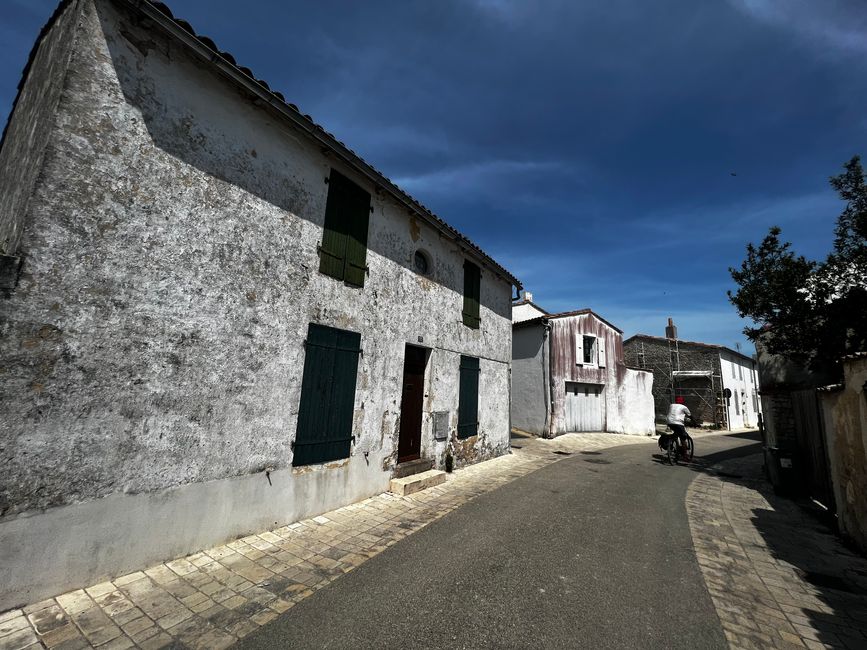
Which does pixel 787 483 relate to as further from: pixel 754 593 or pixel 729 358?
pixel 729 358

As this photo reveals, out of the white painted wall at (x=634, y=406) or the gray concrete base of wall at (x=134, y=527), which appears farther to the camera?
the white painted wall at (x=634, y=406)

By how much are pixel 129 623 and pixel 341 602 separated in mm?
1628

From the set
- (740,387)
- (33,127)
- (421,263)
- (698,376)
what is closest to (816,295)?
(421,263)

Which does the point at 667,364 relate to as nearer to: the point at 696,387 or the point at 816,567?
the point at 696,387

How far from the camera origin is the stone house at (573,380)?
15367 millimetres

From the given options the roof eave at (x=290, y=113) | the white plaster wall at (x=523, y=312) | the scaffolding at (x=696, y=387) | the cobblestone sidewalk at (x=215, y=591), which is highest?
the white plaster wall at (x=523, y=312)

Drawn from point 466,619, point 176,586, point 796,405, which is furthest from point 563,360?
point 176,586

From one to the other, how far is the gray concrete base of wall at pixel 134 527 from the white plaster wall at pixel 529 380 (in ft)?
38.8

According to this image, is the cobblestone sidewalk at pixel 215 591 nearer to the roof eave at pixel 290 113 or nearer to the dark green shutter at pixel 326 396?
the dark green shutter at pixel 326 396

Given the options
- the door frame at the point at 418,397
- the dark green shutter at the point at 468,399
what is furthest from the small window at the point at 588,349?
the door frame at the point at 418,397

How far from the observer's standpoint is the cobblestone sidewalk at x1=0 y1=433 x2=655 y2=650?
2.66 metres

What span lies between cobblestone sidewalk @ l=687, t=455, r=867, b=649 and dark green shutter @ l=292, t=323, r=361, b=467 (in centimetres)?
485

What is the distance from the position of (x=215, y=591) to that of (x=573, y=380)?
15369mm

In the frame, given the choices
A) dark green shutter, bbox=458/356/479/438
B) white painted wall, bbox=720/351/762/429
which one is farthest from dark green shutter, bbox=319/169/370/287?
white painted wall, bbox=720/351/762/429
